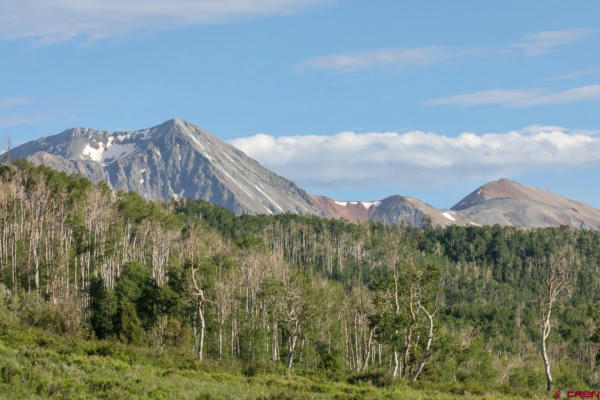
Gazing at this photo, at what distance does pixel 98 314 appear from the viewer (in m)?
107

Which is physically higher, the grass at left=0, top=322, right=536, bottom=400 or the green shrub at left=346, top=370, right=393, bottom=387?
the grass at left=0, top=322, right=536, bottom=400

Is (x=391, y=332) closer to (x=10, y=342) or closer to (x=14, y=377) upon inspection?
(x=10, y=342)

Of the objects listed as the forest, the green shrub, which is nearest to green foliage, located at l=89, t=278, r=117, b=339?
the forest

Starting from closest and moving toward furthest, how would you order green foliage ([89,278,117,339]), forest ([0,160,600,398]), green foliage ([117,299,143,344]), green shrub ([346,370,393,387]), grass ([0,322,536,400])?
1. grass ([0,322,536,400])
2. green shrub ([346,370,393,387])
3. forest ([0,160,600,398])
4. green foliage ([117,299,143,344])
5. green foliage ([89,278,117,339])

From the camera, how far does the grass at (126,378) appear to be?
4325 cm

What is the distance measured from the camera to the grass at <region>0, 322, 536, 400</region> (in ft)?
142

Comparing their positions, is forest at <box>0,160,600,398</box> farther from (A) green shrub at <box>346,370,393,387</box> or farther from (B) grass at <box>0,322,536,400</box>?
(B) grass at <box>0,322,536,400</box>

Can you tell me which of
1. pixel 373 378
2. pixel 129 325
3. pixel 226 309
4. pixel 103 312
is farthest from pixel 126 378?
pixel 103 312

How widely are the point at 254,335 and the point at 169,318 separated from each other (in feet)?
40.5

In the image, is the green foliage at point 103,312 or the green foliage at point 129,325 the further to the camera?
the green foliage at point 103,312

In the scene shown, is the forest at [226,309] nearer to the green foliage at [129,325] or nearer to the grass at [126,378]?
the green foliage at [129,325]

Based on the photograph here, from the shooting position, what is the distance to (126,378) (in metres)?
49.0

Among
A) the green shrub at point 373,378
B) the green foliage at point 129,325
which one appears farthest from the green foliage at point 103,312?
the green shrub at point 373,378

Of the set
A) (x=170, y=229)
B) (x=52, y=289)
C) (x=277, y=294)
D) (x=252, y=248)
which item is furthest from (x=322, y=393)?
(x=170, y=229)
